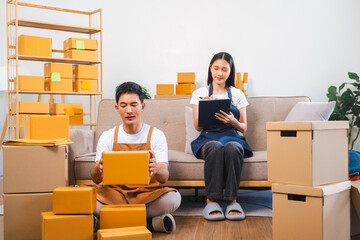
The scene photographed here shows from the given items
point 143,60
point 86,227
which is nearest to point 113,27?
point 143,60

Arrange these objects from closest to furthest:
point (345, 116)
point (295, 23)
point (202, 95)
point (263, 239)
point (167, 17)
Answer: point (263, 239) < point (202, 95) < point (345, 116) < point (295, 23) < point (167, 17)

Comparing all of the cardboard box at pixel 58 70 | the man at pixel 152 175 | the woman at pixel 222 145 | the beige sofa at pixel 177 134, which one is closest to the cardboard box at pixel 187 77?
the cardboard box at pixel 58 70

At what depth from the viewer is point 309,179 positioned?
1.76m

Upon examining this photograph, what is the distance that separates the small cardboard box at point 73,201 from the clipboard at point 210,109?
102cm

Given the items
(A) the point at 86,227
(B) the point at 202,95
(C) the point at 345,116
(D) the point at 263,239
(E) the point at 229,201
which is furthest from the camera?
(C) the point at 345,116

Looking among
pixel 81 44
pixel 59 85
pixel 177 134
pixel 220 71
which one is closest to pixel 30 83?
pixel 59 85

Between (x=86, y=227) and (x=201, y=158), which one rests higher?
(x=201, y=158)

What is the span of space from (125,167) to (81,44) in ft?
9.41

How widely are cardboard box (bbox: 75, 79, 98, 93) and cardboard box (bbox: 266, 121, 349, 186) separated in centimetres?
297

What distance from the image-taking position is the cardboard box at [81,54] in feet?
14.4

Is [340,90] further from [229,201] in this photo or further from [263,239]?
[263,239]

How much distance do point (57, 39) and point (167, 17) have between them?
1542mm

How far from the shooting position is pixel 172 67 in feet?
17.9

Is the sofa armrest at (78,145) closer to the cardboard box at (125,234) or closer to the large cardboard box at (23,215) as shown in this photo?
the large cardboard box at (23,215)
